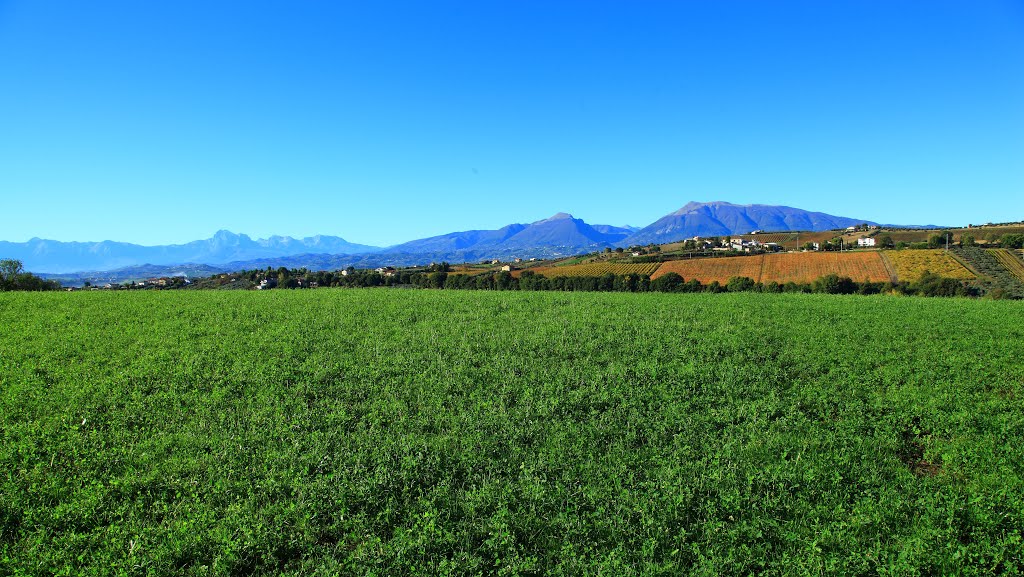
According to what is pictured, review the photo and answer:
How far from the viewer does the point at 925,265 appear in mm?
74375

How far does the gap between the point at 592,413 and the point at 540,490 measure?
334cm

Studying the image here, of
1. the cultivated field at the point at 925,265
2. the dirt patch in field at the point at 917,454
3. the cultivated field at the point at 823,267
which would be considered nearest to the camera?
the dirt patch in field at the point at 917,454

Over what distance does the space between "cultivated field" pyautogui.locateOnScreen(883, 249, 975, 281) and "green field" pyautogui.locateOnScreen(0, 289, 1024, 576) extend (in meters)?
66.4

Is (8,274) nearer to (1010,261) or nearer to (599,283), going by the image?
(599,283)

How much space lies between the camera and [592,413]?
10.5 meters

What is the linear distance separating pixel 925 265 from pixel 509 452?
92.3 m

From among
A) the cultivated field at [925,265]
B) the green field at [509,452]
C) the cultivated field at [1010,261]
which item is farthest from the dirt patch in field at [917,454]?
the cultivated field at [1010,261]

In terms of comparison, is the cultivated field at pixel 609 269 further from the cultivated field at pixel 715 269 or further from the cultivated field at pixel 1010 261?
the cultivated field at pixel 1010 261

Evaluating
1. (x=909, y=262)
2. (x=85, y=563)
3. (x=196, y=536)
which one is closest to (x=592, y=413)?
(x=196, y=536)

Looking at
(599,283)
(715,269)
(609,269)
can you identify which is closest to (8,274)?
(599,283)

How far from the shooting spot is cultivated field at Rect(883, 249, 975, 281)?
221ft

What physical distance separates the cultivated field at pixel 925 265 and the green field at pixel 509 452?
66.4 m

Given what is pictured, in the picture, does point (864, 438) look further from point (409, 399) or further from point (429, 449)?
point (409, 399)

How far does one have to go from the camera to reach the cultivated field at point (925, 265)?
67.3 metres
